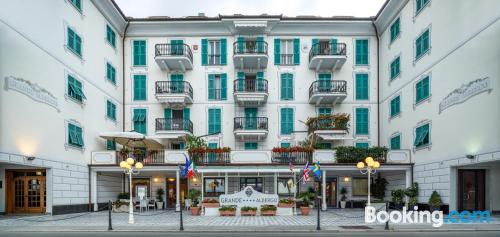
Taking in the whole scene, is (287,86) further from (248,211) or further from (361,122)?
(248,211)

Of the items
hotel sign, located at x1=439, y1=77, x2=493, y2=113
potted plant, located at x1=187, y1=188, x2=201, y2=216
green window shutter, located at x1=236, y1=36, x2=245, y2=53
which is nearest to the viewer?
hotel sign, located at x1=439, y1=77, x2=493, y2=113

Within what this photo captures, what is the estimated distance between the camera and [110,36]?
2738cm

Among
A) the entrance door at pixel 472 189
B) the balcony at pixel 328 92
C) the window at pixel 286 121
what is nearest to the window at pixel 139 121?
the window at pixel 286 121

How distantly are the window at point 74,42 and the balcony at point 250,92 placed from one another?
34.9 feet

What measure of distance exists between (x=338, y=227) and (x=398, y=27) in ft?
53.4

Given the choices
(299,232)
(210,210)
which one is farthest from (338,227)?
(210,210)

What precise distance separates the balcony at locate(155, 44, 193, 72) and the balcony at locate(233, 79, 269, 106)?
12.8 feet

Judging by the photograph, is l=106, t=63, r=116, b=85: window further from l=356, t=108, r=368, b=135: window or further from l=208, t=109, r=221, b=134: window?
l=356, t=108, r=368, b=135: window

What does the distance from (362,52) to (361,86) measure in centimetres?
259

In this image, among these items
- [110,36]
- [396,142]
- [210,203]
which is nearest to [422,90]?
[396,142]

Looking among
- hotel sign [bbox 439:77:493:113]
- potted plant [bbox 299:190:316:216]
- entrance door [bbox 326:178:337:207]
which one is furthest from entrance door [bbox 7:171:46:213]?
hotel sign [bbox 439:77:493:113]

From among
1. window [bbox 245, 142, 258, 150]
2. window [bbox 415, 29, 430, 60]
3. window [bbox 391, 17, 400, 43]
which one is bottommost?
window [bbox 245, 142, 258, 150]

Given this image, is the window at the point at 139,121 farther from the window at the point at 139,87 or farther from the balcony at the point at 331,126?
the balcony at the point at 331,126

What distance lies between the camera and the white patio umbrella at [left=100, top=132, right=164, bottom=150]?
23281 millimetres
